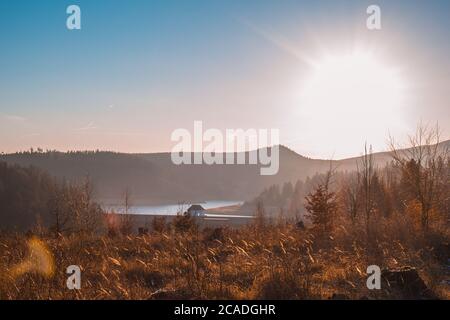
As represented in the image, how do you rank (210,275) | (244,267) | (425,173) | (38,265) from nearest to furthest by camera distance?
(210,275) < (38,265) < (244,267) < (425,173)

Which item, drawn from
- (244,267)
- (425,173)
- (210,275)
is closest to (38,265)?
(210,275)

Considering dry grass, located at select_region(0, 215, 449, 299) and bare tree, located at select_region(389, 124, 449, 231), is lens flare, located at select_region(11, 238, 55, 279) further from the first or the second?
bare tree, located at select_region(389, 124, 449, 231)

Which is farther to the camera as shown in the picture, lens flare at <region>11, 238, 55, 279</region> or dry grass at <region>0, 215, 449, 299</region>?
lens flare at <region>11, 238, 55, 279</region>

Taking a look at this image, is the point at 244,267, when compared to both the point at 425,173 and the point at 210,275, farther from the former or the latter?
the point at 425,173

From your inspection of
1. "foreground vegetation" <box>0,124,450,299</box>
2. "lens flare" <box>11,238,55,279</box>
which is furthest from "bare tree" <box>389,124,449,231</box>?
"lens flare" <box>11,238,55,279</box>

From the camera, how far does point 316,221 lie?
18984mm

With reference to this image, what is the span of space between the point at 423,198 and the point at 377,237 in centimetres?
637

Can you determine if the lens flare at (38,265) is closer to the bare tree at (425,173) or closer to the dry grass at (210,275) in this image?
the dry grass at (210,275)

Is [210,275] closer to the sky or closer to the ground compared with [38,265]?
closer to the ground

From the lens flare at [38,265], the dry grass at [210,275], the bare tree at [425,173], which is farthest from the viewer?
the bare tree at [425,173]

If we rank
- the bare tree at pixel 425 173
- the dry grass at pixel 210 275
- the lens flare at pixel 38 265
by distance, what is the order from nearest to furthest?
the dry grass at pixel 210 275 < the lens flare at pixel 38 265 < the bare tree at pixel 425 173

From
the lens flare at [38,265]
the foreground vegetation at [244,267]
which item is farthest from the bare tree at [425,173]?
the lens flare at [38,265]
